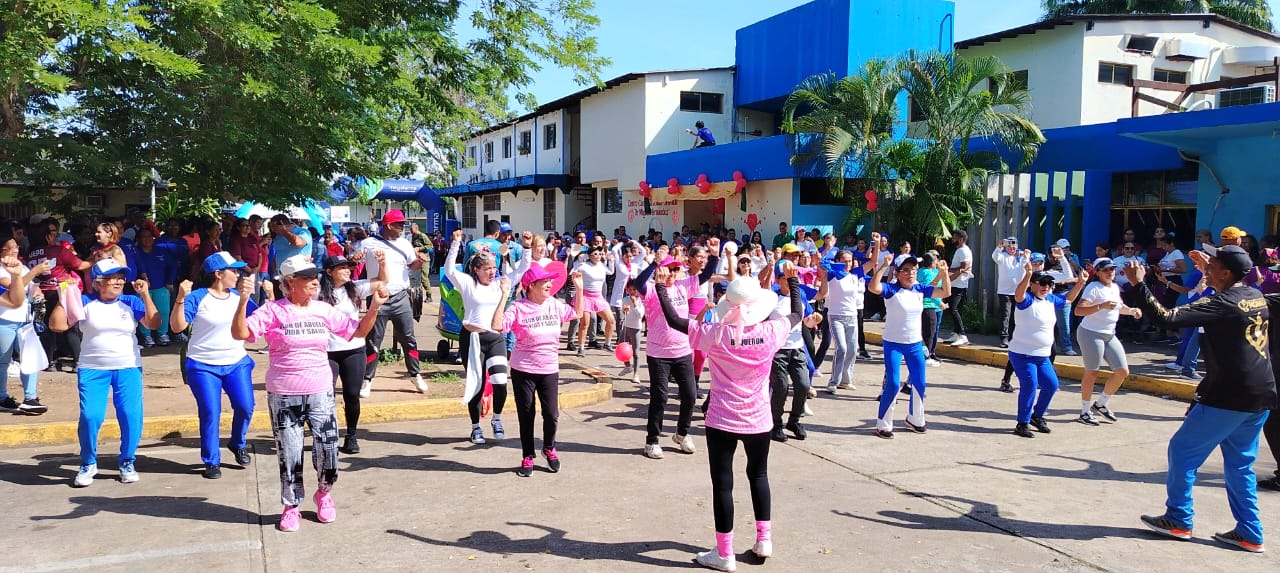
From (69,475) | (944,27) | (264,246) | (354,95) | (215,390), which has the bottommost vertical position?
(69,475)

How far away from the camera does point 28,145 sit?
30.5ft

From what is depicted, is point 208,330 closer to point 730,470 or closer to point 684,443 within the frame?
point 684,443

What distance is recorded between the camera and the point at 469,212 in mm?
44250

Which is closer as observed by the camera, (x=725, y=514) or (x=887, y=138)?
(x=725, y=514)

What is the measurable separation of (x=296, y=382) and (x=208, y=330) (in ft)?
4.11

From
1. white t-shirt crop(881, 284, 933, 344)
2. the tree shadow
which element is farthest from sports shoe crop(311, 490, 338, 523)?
white t-shirt crop(881, 284, 933, 344)

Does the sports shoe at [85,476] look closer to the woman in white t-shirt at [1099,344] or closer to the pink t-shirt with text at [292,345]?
the pink t-shirt with text at [292,345]

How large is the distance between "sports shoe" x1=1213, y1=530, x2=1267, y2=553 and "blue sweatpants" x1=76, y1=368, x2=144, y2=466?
23.4 ft

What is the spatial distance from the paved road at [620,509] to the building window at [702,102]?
19242 mm

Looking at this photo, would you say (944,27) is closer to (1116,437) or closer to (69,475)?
(1116,437)

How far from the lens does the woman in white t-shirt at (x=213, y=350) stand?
20.0 ft

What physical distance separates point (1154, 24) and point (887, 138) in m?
10.1

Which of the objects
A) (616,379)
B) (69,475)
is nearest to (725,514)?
(69,475)

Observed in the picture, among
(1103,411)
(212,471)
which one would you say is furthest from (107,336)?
(1103,411)
